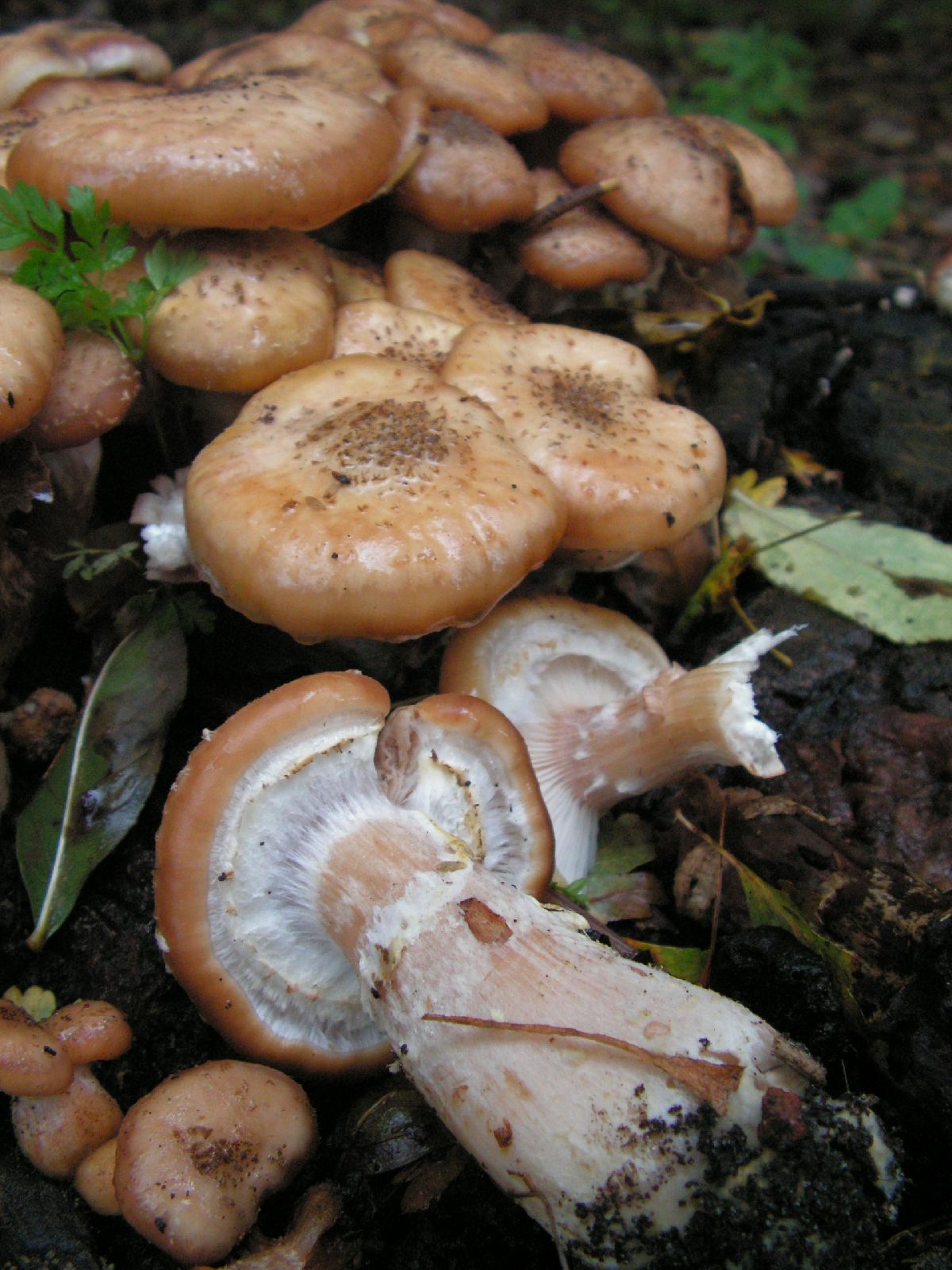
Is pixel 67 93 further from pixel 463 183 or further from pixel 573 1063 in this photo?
pixel 573 1063

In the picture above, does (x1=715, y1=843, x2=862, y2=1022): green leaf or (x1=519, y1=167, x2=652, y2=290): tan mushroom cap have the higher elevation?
(x1=519, y1=167, x2=652, y2=290): tan mushroom cap

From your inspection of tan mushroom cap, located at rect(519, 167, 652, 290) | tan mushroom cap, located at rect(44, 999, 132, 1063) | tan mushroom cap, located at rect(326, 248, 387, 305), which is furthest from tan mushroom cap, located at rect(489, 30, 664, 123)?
tan mushroom cap, located at rect(44, 999, 132, 1063)

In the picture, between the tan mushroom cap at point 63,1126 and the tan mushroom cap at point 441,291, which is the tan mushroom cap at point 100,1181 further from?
the tan mushroom cap at point 441,291

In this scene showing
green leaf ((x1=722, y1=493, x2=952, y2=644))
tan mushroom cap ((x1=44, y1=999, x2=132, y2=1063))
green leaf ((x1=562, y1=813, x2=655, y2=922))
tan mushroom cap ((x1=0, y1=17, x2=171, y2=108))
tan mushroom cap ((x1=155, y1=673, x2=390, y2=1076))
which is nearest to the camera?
tan mushroom cap ((x1=155, y1=673, x2=390, y2=1076))

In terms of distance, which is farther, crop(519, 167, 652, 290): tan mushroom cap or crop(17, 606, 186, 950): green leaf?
crop(519, 167, 652, 290): tan mushroom cap

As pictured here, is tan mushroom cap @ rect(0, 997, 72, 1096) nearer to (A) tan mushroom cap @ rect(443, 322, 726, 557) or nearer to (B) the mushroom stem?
(B) the mushroom stem

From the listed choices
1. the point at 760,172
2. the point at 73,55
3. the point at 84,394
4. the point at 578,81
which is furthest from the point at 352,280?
the point at 760,172

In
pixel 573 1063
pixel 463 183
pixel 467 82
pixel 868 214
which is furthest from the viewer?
pixel 868 214
